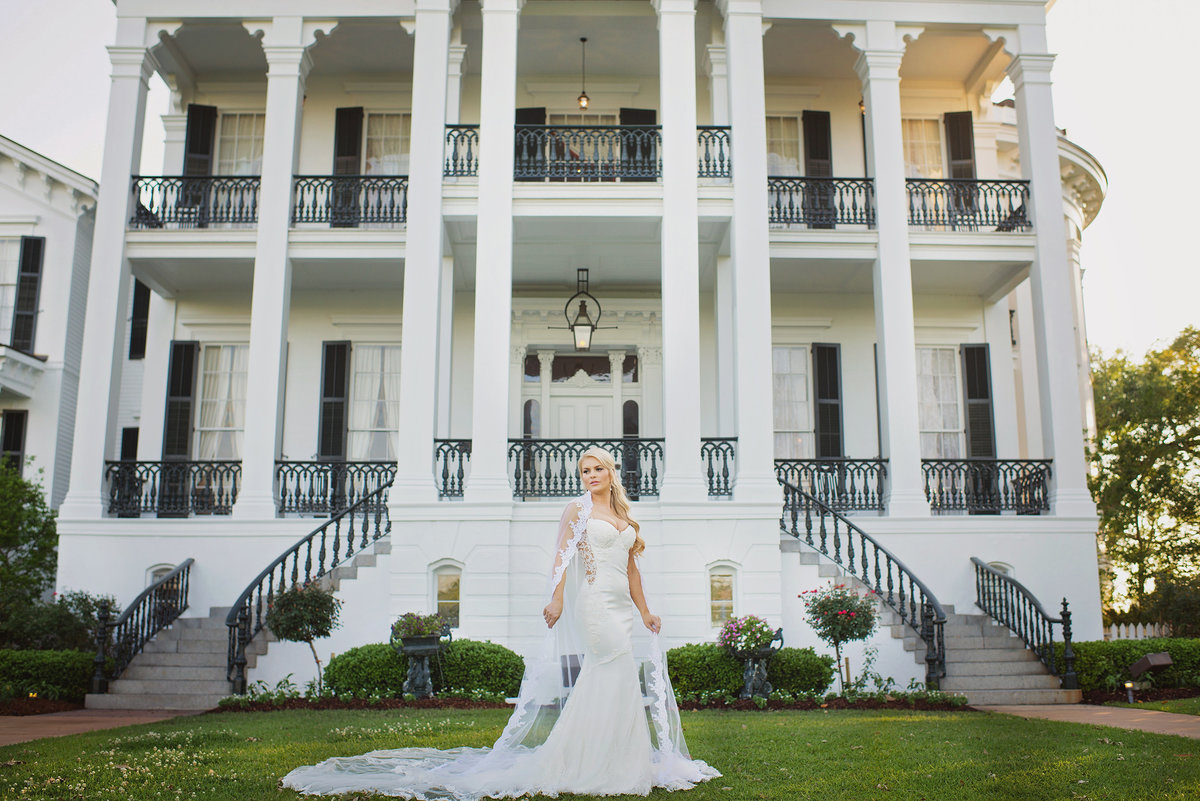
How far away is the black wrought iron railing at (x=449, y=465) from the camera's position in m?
13.9

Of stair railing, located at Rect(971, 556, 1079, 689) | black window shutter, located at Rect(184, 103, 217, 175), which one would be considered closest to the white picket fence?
stair railing, located at Rect(971, 556, 1079, 689)

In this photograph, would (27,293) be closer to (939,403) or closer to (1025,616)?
(939,403)

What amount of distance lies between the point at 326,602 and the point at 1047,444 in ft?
36.0

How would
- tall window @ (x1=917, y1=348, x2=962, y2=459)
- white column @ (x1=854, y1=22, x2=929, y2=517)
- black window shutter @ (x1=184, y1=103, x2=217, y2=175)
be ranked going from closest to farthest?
white column @ (x1=854, y1=22, x2=929, y2=517) < black window shutter @ (x1=184, y1=103, x2=217, y2=175) < tall window @ (x1=917, y1=348, x2=962, y2=459)

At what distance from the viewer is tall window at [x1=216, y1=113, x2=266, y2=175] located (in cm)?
1798

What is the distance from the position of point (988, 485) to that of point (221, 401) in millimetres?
12933

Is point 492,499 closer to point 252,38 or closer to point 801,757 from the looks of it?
point 801,757

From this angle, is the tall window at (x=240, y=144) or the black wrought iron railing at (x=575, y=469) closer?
the black wrought iron railing at (x=575, y=469)

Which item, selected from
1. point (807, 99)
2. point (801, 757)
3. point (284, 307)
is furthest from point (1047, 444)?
point (284, 307)

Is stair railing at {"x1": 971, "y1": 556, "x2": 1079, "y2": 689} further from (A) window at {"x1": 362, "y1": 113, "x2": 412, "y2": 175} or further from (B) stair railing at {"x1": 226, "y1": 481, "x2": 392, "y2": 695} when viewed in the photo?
(A) window at {"x1": 362, "y1": 113, "x2": 412, "y2": 175}

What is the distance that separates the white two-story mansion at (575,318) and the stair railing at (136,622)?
0.17 m

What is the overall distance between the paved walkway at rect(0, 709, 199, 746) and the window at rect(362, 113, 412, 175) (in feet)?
33.2

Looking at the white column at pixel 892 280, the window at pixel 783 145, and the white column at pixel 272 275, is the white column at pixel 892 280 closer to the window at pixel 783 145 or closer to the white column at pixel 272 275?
the window at pixel 783 145

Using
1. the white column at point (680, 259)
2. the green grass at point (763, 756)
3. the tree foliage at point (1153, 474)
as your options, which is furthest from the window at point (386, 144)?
the tree foliage at point (1153, 474)
